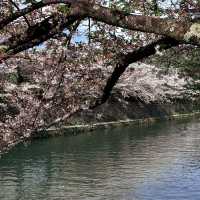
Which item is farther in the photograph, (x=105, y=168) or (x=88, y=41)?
(x=105, y=168)

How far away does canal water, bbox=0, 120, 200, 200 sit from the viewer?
49.8ft

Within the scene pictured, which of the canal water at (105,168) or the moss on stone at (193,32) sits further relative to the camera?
the canal water at (105,168)

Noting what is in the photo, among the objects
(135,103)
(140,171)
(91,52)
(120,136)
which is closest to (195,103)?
(135,103)

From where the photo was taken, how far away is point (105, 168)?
18.8 meters

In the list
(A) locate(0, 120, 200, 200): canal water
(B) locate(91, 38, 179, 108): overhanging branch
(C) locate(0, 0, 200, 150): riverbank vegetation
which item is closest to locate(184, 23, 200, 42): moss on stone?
(C) locate(0, 0, 200, 150): riverbank vegetation

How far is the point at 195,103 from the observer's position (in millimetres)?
46219

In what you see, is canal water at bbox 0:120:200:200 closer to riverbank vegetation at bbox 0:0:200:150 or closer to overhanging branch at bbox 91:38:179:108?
riverbank vegetation at bbox 0:0:200:150

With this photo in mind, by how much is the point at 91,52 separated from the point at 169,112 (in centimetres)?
3718

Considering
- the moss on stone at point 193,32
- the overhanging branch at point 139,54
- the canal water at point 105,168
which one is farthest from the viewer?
the canal water at point 105,168

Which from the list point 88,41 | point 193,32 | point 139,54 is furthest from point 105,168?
point 193,32

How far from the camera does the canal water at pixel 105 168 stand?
1519cm

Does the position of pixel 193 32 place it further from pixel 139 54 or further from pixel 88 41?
pixel 88 41

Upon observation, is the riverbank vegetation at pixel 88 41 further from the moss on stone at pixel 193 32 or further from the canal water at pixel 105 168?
the canal water at pixel 105 168

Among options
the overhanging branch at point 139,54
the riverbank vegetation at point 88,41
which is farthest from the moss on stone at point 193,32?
the overhanging branch at point 139,54
